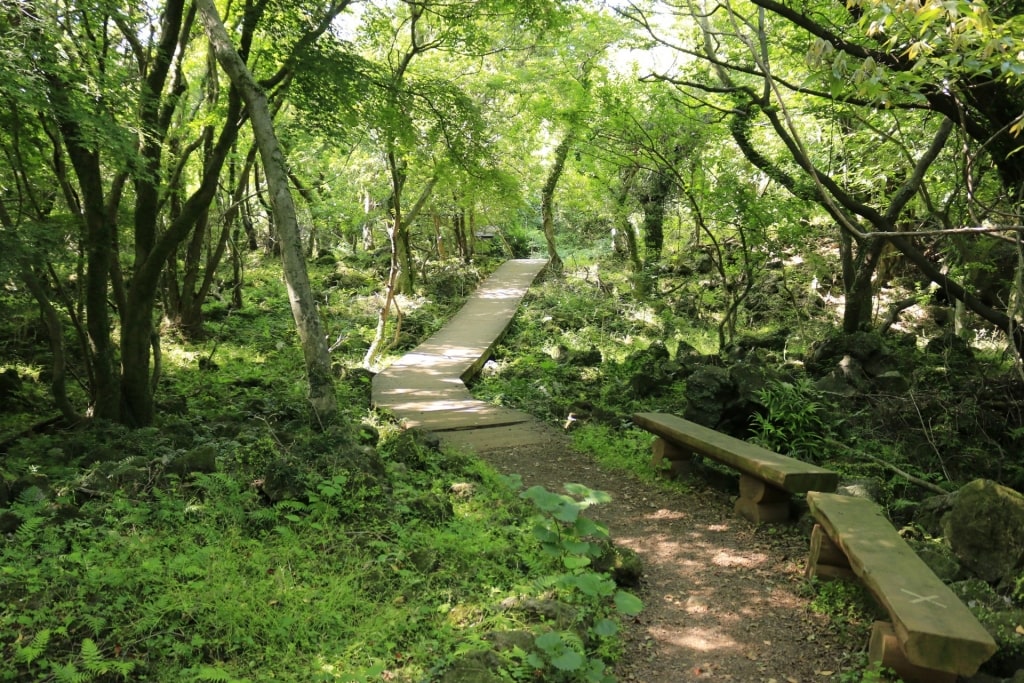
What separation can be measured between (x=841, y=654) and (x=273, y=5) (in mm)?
7621

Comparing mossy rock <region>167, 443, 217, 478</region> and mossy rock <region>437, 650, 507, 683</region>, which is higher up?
mossy rock <region>167, 443, 217, 478</region>

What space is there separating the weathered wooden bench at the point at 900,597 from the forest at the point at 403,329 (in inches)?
20.2

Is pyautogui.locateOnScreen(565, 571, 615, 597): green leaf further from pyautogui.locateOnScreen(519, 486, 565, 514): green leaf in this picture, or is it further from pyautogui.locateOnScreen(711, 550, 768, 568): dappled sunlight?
pyautogui.locateOnScreen(711, 550, 768, 568): dappled sunlight

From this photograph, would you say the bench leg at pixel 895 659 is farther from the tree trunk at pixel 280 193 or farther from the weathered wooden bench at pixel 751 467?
the tree trunk at pixel 280 193

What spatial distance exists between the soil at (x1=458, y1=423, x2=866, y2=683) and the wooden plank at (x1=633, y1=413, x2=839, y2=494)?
0.50m

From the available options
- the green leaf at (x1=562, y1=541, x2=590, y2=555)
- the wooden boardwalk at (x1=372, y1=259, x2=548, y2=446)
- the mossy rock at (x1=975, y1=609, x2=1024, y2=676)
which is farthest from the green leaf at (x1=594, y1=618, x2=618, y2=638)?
the wooden boardwalk at (x1=372, y1=259, x2=548, y2=446)

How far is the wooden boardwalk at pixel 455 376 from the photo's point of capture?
27.6 ft

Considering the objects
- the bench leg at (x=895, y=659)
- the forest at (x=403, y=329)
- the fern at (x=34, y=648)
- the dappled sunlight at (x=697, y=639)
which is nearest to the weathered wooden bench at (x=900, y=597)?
the bench leg at (x=895, y=659)

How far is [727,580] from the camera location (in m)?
4.43

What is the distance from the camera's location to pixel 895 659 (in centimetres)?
315

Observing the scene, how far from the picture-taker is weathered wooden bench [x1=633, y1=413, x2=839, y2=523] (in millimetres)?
4707

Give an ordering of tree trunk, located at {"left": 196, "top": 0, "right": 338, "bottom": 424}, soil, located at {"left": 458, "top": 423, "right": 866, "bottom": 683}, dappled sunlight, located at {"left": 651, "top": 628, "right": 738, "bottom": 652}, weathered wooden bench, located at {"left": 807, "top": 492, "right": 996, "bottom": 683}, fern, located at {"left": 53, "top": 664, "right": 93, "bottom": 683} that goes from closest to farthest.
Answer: fern, located at {"left": 53, "top": 664, "right": 93, "bottom": 683}
weathered wooden bench, located at {"left": 807, "top": 492, "right": 996, "bottom": 683}
soil, located at {"left": 458, "top": 423, "right": 866, "bottom": 683}
dappled sunlight, located at {"left": 651, "top": 628, "right": 738, "bottom": 652}
tree trunk, located at {"left": 196, "top": 0, "right": 338, "bottom": 424}

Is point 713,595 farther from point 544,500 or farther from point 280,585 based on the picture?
point 280,585

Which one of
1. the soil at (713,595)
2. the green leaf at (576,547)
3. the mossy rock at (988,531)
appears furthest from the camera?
the mossy rock at (988,531)
